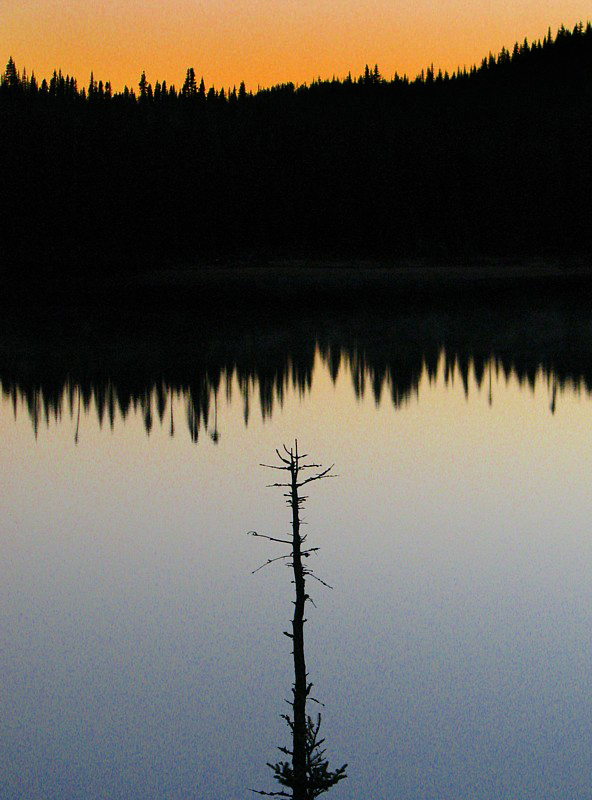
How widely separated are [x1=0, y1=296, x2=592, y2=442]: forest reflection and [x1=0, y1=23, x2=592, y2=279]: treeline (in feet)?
81.8

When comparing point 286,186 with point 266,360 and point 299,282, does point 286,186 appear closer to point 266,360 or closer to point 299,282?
point 299,282

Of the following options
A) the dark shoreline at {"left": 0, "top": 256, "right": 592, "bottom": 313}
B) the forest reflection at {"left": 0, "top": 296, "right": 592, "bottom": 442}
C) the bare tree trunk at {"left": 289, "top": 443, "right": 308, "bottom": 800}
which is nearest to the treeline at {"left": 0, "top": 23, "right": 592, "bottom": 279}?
the dark shoreline at {"left": 0, "top": 256, "right": 592, "bottom": 313}

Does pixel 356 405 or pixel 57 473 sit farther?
pixel 356 405

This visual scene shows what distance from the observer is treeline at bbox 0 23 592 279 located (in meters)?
77.2

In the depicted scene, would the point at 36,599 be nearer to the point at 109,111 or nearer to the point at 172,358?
the point at 172,358

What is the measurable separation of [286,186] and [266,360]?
46.5m

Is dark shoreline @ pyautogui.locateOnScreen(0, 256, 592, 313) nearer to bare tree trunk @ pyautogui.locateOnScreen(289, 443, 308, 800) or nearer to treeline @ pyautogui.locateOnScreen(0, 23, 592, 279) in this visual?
treeline @ pyautogui.locateOnScreen(0, 23, 592, 279)

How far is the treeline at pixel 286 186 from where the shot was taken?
7725cm

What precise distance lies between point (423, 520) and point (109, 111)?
91.3 meters

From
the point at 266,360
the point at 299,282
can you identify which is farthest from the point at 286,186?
the point at 266,360

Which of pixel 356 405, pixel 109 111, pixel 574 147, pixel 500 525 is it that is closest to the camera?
pixel 500 525

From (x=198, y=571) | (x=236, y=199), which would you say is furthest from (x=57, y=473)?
(x=236, y=199)

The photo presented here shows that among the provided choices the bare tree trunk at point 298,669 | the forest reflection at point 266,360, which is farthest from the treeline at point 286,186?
the bare tree trunk at point 298,669

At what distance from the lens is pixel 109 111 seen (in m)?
103
